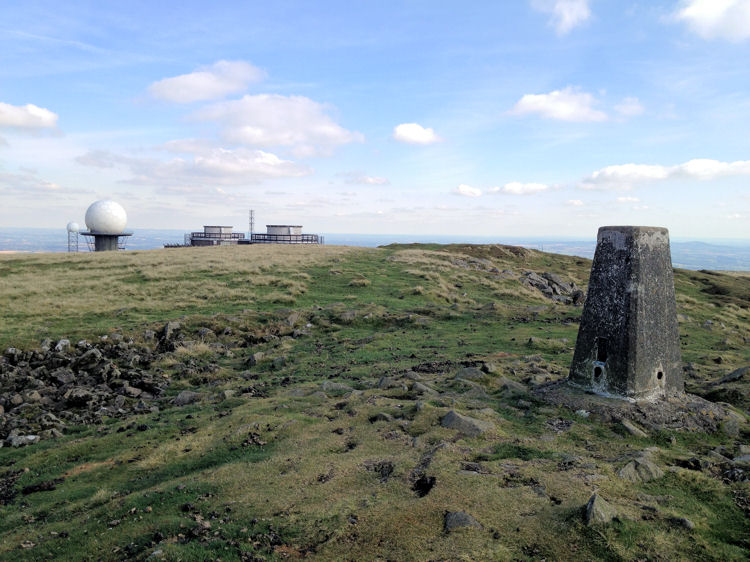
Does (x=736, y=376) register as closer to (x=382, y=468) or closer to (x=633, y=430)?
(x=633, y=430)

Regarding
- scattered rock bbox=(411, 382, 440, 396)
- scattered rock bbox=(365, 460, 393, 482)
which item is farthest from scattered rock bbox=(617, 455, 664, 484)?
scattered rock bbox=(411, 382, 440, 396)

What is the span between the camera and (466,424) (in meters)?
9.53

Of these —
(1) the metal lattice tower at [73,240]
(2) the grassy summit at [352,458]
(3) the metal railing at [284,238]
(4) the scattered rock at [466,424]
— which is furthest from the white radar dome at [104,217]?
(4) the scattered rock at [466,424]

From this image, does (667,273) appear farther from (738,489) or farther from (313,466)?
(313,466)

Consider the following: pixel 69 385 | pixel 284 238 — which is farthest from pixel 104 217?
pixel 69 385

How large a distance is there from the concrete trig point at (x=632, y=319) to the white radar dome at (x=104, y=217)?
74.0 m

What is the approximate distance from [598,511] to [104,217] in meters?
77.1

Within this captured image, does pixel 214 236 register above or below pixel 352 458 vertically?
above

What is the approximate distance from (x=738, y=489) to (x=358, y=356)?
12175 mm

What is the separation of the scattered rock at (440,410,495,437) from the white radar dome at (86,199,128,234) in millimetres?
73236

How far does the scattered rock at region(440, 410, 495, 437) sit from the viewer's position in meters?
9.34

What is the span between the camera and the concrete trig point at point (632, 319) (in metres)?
10.5

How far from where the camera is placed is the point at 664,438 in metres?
9.44

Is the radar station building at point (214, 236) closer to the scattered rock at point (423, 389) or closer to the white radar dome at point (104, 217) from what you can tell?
the white radar dome at point (104, 217)
